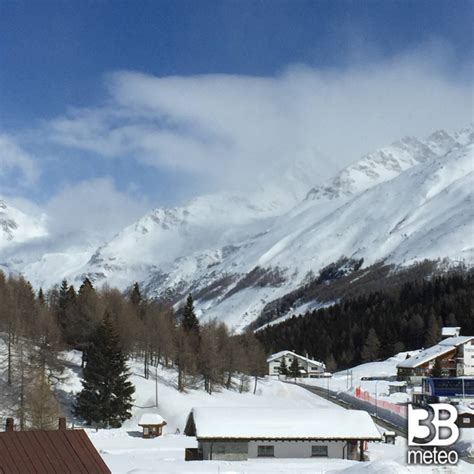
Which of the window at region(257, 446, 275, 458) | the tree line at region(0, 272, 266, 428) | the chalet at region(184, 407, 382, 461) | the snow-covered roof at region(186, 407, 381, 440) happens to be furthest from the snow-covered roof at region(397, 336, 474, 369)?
the window at region(257, 446, 275, 458)

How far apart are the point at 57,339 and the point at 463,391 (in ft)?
187

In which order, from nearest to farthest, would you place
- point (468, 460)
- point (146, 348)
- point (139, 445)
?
point (468, 460) < point (139, 445) < point (146, 348)

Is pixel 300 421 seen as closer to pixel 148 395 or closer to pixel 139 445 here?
pixel 139 445

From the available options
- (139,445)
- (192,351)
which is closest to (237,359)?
(192,351)

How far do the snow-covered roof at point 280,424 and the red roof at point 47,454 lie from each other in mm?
25453

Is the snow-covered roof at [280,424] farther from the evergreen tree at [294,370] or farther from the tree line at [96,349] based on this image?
the evergreen tree at [294,370]

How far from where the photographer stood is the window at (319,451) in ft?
193

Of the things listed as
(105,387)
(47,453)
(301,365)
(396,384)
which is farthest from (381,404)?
(301,365)

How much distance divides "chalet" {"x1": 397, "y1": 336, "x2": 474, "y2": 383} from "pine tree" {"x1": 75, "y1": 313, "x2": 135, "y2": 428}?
77.5 meters

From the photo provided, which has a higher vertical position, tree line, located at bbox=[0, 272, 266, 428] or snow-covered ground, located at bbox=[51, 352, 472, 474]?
tree line, located at bbox=[0, 272, 266, 428]

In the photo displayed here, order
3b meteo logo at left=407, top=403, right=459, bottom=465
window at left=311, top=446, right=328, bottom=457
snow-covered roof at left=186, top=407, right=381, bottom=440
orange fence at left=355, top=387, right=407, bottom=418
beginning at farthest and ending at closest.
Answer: orange fence at left=355, top=387, right=407, bottom=418
window at left=311, top=446, right=328, bottom=457
snow-covered roof at left=186, top=407, right=381, bottom=440
3b meteo logo at left=407, top=403, right=459, bottom=465

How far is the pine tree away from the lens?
274 ft

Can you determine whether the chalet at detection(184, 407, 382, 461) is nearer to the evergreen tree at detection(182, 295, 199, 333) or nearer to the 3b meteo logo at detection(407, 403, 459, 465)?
the 3b meteo logo at detection(407, 403, 459, 465)

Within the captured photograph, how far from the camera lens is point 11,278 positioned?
387 feet
